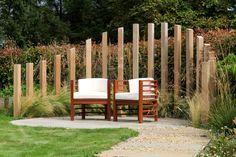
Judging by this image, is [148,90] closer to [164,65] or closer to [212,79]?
[212,79]

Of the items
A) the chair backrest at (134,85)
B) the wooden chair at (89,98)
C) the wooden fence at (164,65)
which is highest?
the wooden fence at (164,65)

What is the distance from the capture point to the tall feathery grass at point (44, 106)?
11.9 metres

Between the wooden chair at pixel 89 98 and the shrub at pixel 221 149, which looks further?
the wooden chair at pixel 89 98

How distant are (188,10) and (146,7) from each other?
185 centimetres

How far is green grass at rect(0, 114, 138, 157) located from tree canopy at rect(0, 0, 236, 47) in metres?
16.1

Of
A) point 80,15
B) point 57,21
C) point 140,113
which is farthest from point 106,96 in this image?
point 80,15

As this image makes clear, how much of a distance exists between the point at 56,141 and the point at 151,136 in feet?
4.46

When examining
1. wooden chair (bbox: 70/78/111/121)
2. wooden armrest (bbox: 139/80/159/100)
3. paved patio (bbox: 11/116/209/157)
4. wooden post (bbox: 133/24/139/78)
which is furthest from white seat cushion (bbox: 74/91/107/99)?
wooden post (bbox: 133/24/139/78)

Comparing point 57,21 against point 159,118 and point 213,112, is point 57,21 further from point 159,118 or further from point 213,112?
point 213,112

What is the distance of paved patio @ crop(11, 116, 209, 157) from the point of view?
21.9 feet

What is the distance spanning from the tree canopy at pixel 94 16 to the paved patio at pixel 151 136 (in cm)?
1394

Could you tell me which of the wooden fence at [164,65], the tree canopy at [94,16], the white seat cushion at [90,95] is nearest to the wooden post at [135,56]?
the wooden fence at [164,65]

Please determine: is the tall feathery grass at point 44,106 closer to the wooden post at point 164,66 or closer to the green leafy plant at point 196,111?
the wooden post at point 164,66

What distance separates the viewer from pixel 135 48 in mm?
12891
